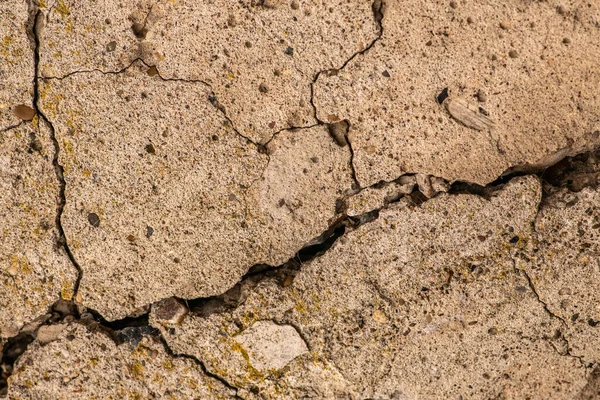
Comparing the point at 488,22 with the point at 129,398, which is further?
the point at 129,398

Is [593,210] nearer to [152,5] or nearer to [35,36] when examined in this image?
[152,5]

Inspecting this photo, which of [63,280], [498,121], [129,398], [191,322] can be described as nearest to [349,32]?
[498,121]

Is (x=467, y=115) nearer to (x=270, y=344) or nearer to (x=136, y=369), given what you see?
(x=270, y=344)

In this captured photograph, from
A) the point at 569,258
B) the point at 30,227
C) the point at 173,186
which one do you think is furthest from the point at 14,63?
the point at 569,258

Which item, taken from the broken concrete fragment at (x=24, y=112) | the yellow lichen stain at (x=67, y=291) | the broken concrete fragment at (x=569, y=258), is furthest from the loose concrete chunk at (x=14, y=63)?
the broken concrete fragment at (x=569, y=258)

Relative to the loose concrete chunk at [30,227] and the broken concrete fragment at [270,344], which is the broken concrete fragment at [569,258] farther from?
the loose concrete chunk at [30,227]
